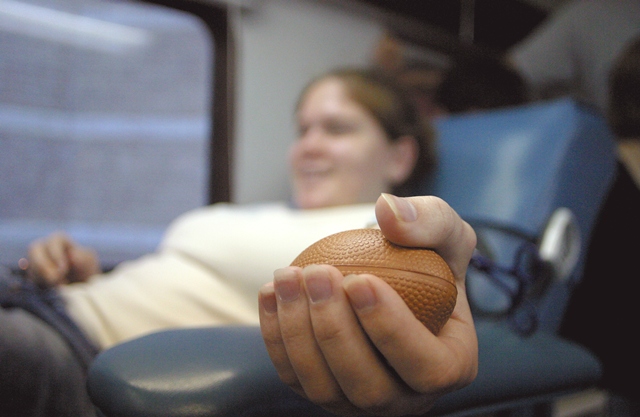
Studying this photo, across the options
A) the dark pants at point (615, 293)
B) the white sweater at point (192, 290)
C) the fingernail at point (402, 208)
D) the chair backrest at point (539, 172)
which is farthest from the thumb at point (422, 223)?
the dark pants at point (615, 293)

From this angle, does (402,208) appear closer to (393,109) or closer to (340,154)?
(340,154)

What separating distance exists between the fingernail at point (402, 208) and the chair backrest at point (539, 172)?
2.16 feet

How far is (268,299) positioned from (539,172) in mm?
916

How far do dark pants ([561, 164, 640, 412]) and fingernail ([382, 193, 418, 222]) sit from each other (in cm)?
125

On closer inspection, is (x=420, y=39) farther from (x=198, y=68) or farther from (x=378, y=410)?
(x=378, y=410)

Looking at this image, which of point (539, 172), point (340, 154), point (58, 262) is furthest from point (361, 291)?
point (58, 262)

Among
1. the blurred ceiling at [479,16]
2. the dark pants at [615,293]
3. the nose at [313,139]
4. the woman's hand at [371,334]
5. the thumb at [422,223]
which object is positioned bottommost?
the dark pants at [615,293]

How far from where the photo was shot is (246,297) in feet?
2.83

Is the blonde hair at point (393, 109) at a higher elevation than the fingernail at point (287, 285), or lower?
higher

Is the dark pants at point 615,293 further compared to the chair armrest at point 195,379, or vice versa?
the dark pants at point 615,293

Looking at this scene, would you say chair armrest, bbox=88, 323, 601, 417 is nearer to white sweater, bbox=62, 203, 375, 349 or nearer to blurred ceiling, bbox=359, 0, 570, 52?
white sweater, bbox=62, 203, 375, 349

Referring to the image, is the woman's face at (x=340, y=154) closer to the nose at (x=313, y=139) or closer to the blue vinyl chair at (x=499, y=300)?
the nose at (x=313, y=139)

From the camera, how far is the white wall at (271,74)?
1.73 metres

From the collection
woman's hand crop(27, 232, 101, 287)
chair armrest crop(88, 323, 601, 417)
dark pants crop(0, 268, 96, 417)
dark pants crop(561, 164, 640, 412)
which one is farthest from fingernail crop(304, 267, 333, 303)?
dark pants crop(561, 164, 640, 412)
